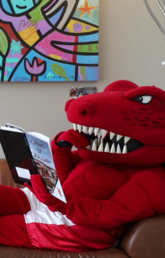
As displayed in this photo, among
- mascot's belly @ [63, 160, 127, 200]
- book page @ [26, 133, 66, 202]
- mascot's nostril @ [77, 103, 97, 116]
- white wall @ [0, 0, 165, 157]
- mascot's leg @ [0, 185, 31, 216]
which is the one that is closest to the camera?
book page @ [26, 133, 66, 202]

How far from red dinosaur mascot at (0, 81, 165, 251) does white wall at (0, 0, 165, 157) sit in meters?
0.83

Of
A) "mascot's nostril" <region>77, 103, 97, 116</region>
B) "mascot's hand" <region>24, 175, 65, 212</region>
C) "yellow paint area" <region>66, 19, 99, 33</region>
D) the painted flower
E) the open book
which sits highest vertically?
"yellow paint area" <region>66, 19, 99, 33</region>

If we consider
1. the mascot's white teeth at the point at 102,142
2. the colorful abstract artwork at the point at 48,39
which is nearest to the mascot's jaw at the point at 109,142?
the mascot's white teeth at the point at 102,142

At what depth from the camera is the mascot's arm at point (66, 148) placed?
1.25 meters

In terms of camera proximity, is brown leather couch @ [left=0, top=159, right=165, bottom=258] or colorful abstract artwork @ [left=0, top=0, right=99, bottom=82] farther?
colorful abstract artwork @ [left=0, top=0, right=99, bottom=82]

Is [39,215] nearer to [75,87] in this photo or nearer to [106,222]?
[106,222]

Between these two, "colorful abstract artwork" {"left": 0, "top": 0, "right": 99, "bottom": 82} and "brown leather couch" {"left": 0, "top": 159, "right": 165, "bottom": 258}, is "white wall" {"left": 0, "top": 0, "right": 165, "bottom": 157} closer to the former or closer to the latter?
"colorful abstract artwork" {"left": 0, "top": 0, "right": 99, "bottom": 82}

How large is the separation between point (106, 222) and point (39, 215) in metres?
0.35

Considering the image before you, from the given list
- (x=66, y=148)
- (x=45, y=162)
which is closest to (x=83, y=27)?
(x=66, y=148)

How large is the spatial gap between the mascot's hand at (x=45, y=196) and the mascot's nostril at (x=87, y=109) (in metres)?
0.30

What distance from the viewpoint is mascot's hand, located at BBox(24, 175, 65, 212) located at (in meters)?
Result: 1.05

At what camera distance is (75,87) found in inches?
82.4

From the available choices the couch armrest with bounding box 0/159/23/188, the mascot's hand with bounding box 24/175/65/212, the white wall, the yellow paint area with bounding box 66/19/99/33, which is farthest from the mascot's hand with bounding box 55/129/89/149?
the yellow paint area with bounding box 66/19/99/33

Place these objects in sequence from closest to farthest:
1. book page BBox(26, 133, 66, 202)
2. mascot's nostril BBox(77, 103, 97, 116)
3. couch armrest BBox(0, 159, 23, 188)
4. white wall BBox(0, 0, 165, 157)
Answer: book page BBox(26, 133, 66, 202) < mascot's nostril BBox(77, 103, 97, 116) < couch armrest BBox(0, 159, 23, 188) < white wall BBox(0, 0, 165, 157)
